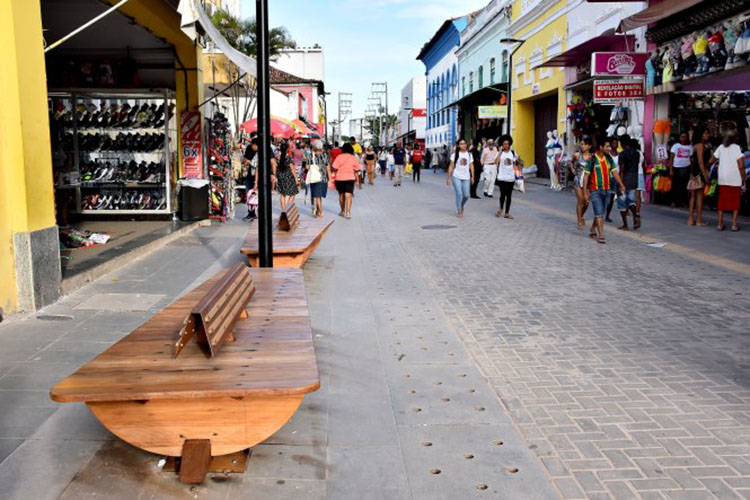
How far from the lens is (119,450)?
3.50 m

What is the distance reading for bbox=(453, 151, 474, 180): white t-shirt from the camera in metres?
14.9

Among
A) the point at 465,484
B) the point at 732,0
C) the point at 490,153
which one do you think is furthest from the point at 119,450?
the point at 490,153

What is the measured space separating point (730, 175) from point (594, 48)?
35.0 ft

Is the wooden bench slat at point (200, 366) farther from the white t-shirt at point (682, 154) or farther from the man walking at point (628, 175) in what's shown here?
the white t-shirt at point (682, 154)

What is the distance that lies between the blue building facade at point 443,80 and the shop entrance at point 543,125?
13.8 m

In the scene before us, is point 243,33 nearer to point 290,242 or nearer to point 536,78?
point 536,78

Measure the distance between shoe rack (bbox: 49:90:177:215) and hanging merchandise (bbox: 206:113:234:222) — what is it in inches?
34.7

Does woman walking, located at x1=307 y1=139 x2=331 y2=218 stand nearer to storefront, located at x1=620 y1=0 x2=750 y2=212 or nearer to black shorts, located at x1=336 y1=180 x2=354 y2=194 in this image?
black shorts, located at x1=336 y1=180 x2=354 y2=194

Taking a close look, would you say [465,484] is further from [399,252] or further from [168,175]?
[168,175]

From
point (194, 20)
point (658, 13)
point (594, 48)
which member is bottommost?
point (194, 20)

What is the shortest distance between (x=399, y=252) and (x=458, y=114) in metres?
37.3

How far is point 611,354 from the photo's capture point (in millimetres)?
5289

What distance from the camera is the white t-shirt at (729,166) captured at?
11.5 m

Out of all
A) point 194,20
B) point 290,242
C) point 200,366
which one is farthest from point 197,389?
point 194,20
